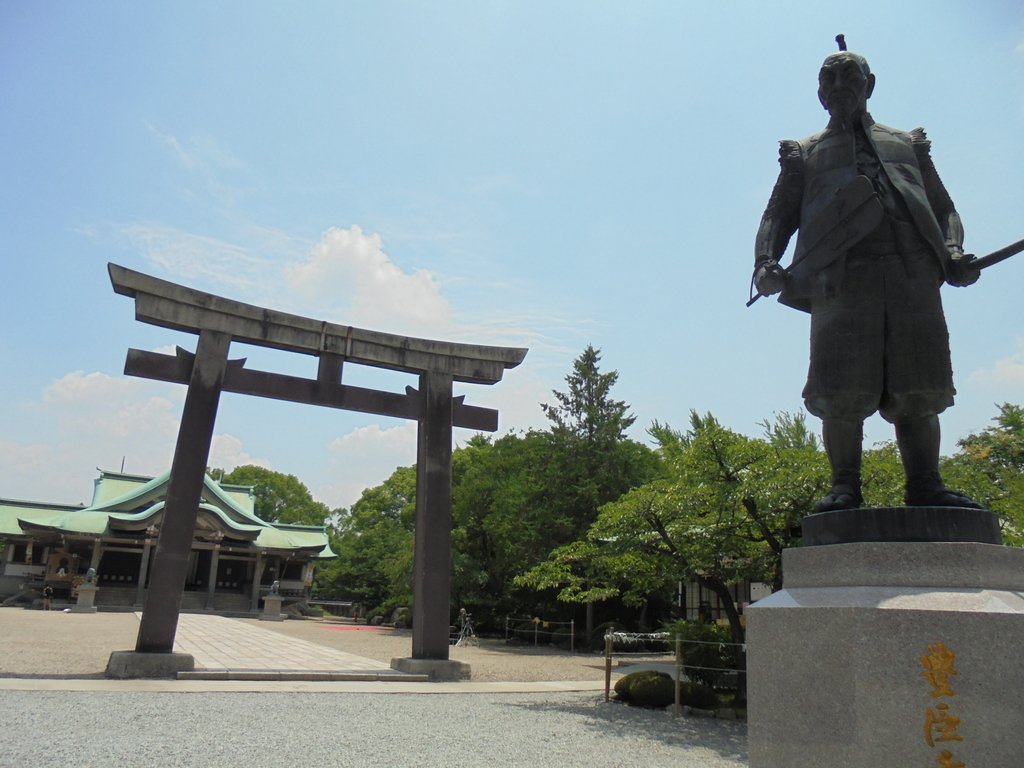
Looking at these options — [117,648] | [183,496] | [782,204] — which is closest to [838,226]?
[782,204]

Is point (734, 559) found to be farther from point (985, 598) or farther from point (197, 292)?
point (197, 292)

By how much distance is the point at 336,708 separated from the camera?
23.9 feet

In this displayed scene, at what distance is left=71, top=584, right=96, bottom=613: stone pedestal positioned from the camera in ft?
90.4

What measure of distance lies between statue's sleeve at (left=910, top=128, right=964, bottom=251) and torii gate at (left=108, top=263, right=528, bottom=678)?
8.07 m

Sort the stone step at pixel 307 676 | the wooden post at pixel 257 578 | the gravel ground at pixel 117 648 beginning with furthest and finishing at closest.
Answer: the wooden post at pixel 257 578
the gravel ground at pixel 117 648
the stone step at pixel 307 676

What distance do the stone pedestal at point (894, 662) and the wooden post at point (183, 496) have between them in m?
7.53

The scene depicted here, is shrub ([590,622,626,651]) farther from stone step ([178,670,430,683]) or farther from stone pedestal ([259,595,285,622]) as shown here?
stone pedestal ([259,595,285,622])

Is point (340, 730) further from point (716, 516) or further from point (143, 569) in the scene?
point (143, 569)

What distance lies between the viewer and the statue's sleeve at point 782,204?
13.7 ft

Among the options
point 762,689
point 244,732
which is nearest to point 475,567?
point 244,732

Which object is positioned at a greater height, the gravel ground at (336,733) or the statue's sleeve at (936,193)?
the statue's sleeve at (936,193)

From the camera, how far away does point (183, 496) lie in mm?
9359

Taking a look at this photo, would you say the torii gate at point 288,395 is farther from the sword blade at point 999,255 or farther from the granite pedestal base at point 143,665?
the sword blade at point 999,255

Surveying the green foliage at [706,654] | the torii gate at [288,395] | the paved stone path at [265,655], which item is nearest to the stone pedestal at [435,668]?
the torii gate at [288,395]
